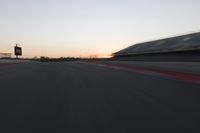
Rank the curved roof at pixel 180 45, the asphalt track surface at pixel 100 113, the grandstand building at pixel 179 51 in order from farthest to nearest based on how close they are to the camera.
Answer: the curved roof at pixel 180 45 → the grandstand building at pixel 179 51 → the asphalt track surface at pixel 100 113

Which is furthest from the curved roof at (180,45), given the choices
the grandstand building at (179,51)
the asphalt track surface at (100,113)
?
the asphalt track surface at (100,113)

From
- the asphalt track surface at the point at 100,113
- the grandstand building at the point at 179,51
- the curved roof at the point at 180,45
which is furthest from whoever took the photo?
the curved roof at the point at 180,45

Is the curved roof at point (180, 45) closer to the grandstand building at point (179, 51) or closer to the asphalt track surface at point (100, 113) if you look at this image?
the grandstand building at point (179, 51)

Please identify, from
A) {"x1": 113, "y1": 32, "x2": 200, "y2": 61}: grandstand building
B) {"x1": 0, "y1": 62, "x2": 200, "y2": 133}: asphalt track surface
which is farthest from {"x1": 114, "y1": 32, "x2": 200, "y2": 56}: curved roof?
{"x1": 0, "y1": 62, "x2": 200, "y2": 133}: asphalt track surface

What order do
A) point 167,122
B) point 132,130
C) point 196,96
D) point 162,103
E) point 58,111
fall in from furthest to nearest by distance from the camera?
point 196,96 < point 162,103 < point 58,111 < point 167,122 < point 132,130

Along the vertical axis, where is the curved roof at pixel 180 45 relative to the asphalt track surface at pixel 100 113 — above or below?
above

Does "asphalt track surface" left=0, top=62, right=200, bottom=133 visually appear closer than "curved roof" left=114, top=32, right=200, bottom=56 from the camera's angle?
Yes

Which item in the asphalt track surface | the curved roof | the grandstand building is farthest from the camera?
the curved roof

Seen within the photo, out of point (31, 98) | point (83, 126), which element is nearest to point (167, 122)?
point (83, 126)

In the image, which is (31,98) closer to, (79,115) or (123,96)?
(123,96)

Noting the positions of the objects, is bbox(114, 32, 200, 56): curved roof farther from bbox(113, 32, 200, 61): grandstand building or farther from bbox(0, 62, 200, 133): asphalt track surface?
bbox(0, 62, 200, 133): asphalt track surface

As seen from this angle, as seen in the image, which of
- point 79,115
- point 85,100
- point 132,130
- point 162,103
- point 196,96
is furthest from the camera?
point 196,96

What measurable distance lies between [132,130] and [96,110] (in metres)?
2.16

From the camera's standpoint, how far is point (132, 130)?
20.3 ft
